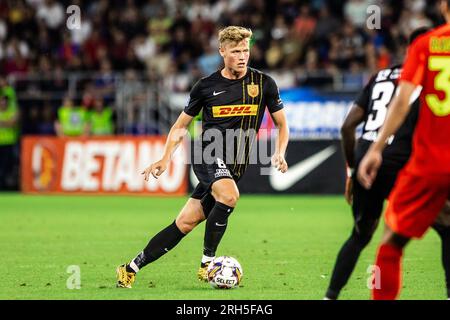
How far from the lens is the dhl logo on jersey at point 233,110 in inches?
361

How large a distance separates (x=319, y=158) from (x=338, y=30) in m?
3.61

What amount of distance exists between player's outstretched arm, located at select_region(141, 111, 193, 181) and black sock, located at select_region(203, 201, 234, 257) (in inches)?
24.0

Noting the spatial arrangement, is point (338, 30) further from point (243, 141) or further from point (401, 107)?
point (401, 107)

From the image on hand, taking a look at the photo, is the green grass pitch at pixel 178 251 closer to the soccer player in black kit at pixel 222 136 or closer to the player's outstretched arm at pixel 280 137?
the soccer player in black kit at pixel 222 136

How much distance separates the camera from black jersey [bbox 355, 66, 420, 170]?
278 inches

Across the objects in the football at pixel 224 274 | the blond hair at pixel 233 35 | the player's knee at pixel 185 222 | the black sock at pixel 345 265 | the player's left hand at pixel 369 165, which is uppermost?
the blond hair at pixel 233 35

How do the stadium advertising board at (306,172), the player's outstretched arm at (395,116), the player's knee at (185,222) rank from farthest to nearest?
the stadium advertising board at (306,172)
the player's knee at (185,222)
the player's outstretched arm at (395,116)

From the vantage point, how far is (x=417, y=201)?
20.2ft

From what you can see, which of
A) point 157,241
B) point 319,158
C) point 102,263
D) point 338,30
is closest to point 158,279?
point 157,241

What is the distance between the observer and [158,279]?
30.9 ft

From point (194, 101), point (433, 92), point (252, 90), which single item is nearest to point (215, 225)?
point (194, 101)

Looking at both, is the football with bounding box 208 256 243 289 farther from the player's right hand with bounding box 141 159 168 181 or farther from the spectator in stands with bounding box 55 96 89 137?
the spectator in stands with bounding box 55 96 89 137

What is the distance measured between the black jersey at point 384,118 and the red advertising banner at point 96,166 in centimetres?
1411

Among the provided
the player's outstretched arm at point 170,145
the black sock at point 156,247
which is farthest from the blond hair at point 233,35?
the black sock at point 156,247
